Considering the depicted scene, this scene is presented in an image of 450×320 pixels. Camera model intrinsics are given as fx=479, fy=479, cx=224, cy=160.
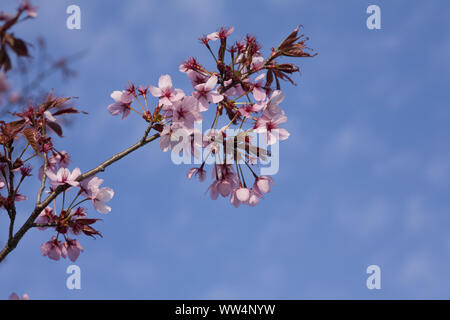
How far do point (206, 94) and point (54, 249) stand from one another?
5.88 ft

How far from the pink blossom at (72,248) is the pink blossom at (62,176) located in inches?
21.6

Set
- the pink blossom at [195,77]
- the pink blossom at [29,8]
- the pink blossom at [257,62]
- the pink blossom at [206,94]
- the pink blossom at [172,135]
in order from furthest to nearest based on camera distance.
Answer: the pink blossom at [195,77], the pink blossom at [257,62], the pink blossom at [206,94], the pink blossom at [172,135], the pink blossom at [29,8]

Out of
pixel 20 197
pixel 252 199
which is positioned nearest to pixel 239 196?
pixel 252 199

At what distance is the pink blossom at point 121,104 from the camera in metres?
4.01

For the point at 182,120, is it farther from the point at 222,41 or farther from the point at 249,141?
the point at 222,41

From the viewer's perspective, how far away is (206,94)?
151 inches

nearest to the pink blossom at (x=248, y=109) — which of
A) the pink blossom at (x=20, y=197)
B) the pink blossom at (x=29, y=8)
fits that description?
the pink blossom at (x=29, y=8)

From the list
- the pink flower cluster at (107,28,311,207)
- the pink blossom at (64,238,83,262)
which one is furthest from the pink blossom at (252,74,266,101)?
the pink blossom at (64,238,83,262)

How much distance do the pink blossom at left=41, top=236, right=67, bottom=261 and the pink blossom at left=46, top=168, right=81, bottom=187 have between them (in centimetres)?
58

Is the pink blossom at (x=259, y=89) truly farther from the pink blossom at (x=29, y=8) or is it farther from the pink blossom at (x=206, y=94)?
the pink blossom at (x=29, y=8)

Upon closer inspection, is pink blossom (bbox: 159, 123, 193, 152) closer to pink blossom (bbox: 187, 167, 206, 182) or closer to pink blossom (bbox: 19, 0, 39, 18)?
pink blossom (bbox: 187, 167, 206, 182)

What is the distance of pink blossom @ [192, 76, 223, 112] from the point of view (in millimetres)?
3773
